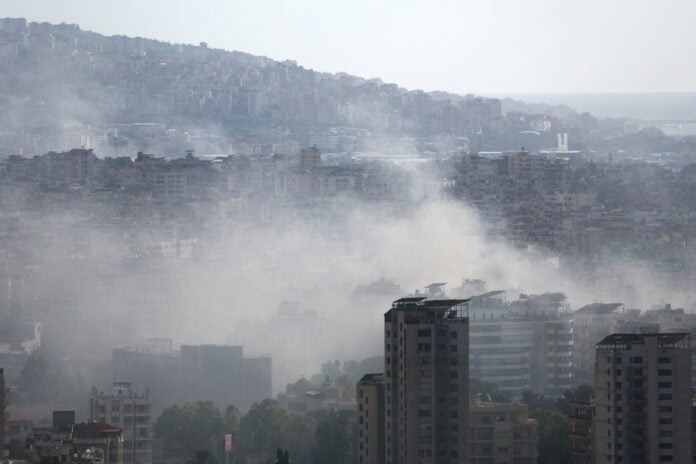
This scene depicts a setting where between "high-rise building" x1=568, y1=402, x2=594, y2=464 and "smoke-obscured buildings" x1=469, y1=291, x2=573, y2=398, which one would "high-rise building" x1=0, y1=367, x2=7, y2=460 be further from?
"smoke-obscured buildings" x1=469, y1=291, x2=573, y2=398

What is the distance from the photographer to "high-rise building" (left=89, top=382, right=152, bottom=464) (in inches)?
1060

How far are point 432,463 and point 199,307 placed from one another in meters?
21.1

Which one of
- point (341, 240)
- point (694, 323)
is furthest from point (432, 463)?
point (341, 240)

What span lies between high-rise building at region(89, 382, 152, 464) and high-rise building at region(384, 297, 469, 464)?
165 inches

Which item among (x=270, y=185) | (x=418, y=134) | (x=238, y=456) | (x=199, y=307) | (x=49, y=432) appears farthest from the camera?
(x=418, y=134)

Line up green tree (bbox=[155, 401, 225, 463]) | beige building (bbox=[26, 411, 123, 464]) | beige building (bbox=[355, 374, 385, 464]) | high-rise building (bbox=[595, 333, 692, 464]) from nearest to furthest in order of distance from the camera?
1. high-rise building (bbox=[595, 333, 692, 464])
2. beige building (bbox=[26, 411, 123, 464])
3. beige building (bbox=[355, 374, 385, 464])
4. green tree (bbox=[155, 401, 225, 463])

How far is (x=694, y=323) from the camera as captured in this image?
34.5m

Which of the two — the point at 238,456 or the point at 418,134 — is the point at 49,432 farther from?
the point at 418,134

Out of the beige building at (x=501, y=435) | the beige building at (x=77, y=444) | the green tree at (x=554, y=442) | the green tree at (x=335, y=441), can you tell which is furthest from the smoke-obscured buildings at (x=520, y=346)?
the beige building at (x=77, y=444)

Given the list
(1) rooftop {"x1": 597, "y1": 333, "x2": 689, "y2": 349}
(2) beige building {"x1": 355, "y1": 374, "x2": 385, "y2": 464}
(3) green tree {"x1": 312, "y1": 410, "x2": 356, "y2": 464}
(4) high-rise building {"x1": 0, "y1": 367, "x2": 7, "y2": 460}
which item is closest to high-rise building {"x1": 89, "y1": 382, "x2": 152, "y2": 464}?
(4) high-rise building {"x1": 0, "y1": 367, "x2": 7, "y2": 460}

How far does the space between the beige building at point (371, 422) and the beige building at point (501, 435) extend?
36.5 inches

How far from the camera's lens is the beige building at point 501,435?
80.4ft

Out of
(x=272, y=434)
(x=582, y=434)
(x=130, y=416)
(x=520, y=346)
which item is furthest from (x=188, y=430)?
(x=520, y=346)

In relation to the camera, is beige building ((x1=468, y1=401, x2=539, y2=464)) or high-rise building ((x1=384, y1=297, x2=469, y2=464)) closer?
high-rise building ((x1=384, y1=297, x2=469, y2=464))
